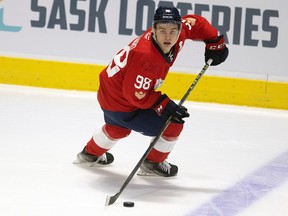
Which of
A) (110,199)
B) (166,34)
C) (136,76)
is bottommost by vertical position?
(110,199)

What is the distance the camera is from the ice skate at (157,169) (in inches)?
139

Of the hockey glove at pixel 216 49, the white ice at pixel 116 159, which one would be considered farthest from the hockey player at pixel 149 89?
the white ice at pixel 116 159

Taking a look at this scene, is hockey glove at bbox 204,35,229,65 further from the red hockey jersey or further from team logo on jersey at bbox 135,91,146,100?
team logo on jersey at bbox 135,91,146,100

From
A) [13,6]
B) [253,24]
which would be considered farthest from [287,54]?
[13,6]

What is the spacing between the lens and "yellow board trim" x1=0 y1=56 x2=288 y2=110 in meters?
5.46

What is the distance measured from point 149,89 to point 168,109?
→ 0.12 m

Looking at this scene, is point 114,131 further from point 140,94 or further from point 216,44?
point 216,44

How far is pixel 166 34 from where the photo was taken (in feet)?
10.3

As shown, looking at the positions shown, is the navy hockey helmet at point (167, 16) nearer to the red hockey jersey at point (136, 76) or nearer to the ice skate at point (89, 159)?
the red hockey jersey at point (136, 76)

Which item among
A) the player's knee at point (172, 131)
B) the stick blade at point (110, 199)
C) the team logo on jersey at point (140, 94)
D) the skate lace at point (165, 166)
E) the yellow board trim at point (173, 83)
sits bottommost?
the yellow board trim at point (173, 83)

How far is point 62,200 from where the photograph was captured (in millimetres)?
3023

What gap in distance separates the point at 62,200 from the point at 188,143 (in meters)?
1.39

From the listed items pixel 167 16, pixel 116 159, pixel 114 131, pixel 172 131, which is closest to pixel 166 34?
pixel 167 16

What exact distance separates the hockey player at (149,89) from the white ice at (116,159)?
12 cm
